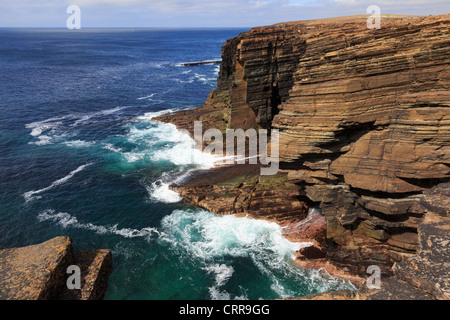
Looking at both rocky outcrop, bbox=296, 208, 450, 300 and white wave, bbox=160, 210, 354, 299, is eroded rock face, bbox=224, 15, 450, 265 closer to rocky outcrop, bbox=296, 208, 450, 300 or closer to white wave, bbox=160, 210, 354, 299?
white wave, bbox=160, 210, 354, 299

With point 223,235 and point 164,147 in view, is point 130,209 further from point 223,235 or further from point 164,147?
point 164,147

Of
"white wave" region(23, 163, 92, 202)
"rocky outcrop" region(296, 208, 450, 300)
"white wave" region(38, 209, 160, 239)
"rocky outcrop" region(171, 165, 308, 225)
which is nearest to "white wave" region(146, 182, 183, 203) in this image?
"rocky outcrop" region(171, 165, 308, 225)

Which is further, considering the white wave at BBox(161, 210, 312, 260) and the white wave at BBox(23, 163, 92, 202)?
the white wave at BBox(23, 163, 92, 202)

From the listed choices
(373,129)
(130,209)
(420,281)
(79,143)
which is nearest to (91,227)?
(130,209)

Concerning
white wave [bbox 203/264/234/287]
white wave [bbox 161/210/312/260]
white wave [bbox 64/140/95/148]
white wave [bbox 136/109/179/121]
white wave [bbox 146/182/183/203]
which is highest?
white wave [bbox 136/109/179/121]

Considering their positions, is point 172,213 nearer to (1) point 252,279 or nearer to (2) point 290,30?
(1) point 252,279

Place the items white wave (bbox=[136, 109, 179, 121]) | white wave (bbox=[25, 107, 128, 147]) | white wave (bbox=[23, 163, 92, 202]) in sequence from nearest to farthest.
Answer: white wave (bbox=[23, 163, 92, 202])
white wave (bbox=[25, 107, 128, 147])
white wave (bbox=[136, 109, 179, 121])

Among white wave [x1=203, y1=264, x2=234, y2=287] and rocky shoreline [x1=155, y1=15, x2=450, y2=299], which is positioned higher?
rocky shoreline [x1=155, y1=15, x2=450, y2=299]
